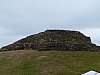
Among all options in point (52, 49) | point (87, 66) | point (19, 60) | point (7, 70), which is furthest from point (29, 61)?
point (52, 49)

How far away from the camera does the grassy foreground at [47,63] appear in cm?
7156

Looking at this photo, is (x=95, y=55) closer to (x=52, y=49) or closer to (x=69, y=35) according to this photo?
(x=52, y=49)

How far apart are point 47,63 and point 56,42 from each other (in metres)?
31.2

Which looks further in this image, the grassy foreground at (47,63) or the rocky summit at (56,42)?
the rocky summit at (56,42)

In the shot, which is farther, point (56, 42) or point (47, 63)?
point (56, 42)

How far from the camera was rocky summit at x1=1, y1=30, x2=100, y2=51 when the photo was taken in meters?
110

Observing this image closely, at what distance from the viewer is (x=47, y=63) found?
8131 cm

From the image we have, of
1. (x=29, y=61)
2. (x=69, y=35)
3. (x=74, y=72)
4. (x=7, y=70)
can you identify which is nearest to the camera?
(x=74, y=72)

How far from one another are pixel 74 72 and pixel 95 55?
2175 cm

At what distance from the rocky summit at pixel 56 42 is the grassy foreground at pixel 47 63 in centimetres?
1487

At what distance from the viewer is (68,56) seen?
293 ft

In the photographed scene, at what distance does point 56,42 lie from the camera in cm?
11194

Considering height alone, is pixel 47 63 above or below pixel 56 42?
below

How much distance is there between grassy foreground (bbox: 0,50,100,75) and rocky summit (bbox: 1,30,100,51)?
48.8 feet
